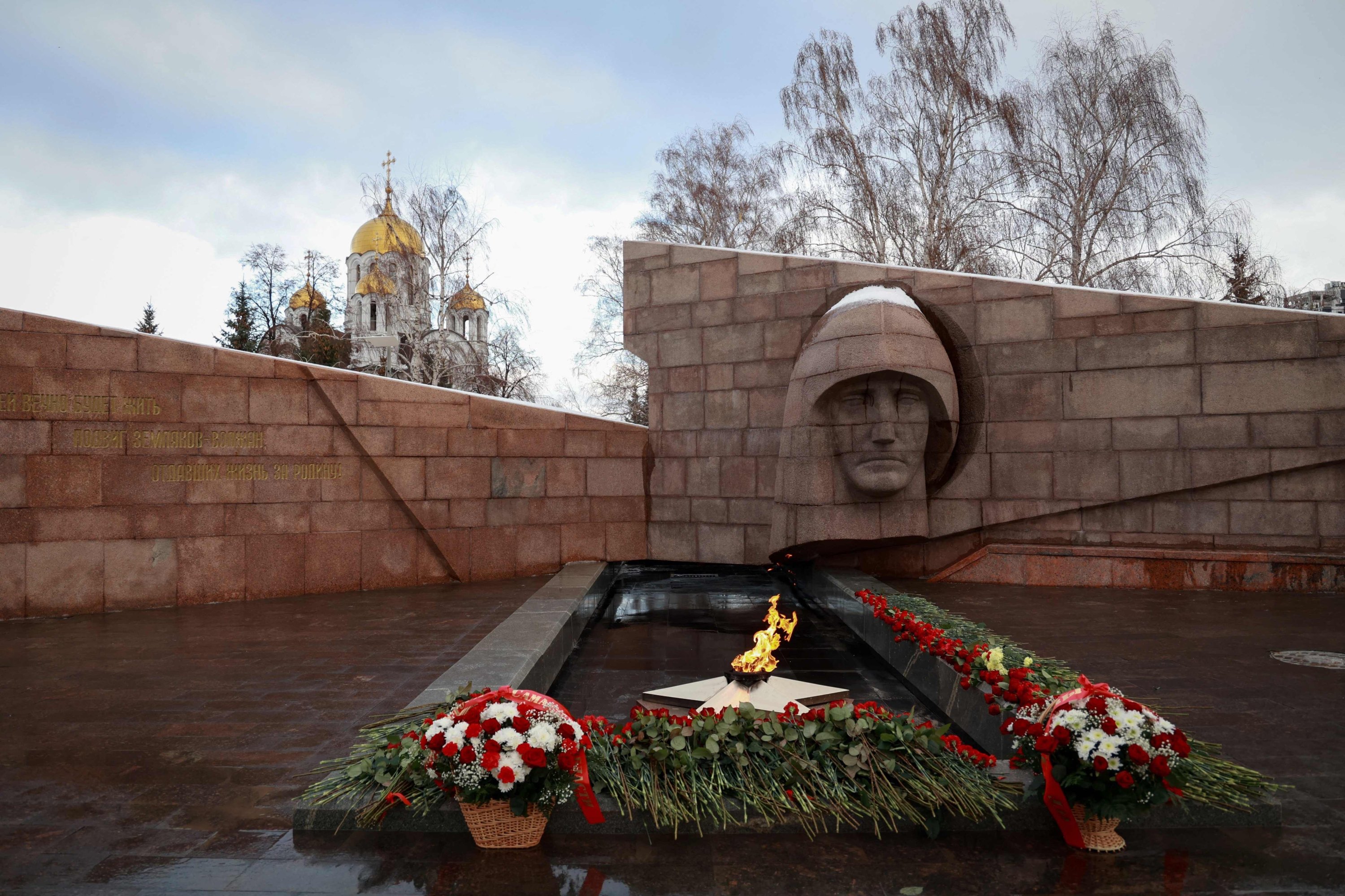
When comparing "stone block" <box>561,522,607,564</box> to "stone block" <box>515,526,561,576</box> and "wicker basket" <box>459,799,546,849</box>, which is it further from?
"wicker basket" <box>459,799,546,849</box>

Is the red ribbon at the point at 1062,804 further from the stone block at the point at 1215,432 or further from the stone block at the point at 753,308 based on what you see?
the stone block at the point at 753,308

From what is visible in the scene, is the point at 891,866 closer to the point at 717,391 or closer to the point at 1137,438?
the point at 1137,438

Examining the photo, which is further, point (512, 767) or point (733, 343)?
point (733, 343)

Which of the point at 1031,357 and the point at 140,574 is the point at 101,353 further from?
the point at 1031,357

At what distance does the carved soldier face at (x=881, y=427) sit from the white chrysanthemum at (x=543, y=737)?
5.97 meters

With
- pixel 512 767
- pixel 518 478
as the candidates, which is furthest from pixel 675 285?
pixel 512 767

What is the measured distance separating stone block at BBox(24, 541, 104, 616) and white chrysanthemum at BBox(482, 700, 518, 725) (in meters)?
7.37

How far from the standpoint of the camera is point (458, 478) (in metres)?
10.5

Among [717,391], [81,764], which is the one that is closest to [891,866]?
[81,764]

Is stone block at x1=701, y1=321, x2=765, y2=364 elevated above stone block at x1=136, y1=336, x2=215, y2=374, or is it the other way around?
stone block at x1=701, y1=321, x2=765, y2=364

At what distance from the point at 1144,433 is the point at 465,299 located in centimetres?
2015

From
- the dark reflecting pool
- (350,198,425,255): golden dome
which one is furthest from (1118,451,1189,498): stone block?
A: (350,198,425,255): golden dome

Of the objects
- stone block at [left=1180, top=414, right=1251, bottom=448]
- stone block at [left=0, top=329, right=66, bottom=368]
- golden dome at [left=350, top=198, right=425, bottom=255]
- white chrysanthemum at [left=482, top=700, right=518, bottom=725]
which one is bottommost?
white chrysanthemum at [left=482, top=700, right=518, bottom=725]

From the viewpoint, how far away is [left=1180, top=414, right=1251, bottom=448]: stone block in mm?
8672
